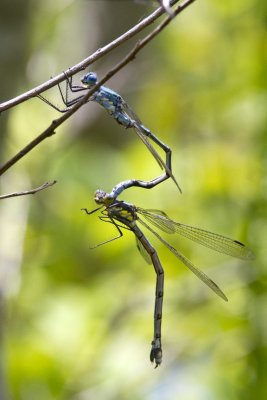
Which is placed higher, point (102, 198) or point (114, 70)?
point (114, 70)

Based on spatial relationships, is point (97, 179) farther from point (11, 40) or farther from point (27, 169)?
point (11, 40)

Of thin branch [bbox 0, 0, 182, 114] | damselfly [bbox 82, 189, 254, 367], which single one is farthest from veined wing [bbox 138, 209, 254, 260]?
thin branch [bbox 0, 0, 182, 114]

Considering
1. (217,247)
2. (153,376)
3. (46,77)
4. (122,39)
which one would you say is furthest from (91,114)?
(122,39)

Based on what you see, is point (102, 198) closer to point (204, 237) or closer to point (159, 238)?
point (159, 238)

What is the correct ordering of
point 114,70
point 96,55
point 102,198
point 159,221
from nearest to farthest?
point 114,70 < point 96,55 < point 102,198 < point 159,221

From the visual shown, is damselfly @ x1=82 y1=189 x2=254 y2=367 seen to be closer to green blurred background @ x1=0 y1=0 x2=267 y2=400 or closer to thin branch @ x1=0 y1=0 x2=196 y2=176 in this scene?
green blurred background @ x1=0 y1=0 x2=267 y2=400

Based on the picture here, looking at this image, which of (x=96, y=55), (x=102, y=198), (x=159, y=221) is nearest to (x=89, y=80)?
(x=102, y=198)
